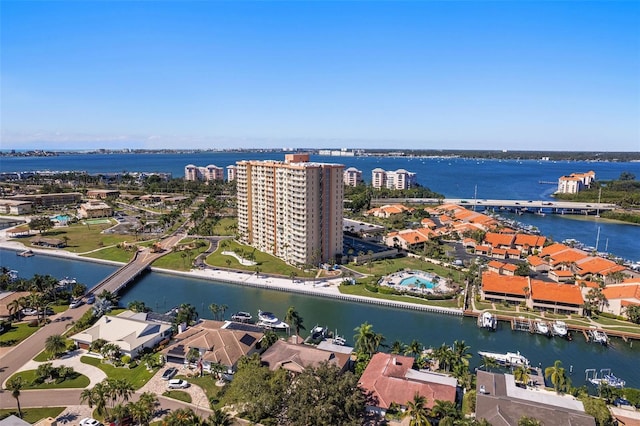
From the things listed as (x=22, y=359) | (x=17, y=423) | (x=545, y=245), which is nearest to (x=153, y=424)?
(x=17, y=423)

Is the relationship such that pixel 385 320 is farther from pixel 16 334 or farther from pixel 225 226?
pixel 225 226

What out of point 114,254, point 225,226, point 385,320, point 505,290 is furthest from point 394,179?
point 385,320

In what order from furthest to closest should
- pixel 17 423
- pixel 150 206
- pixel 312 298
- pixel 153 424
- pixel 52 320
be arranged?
pixel 150 206
pixel 312 298
pixel 52 320
pixel 153 424
pixel 17 423

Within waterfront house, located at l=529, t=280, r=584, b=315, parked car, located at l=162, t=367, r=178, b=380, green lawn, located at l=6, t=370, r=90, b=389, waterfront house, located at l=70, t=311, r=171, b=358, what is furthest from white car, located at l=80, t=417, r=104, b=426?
waterfront house, located at l=529, t=280, r=584, b=315

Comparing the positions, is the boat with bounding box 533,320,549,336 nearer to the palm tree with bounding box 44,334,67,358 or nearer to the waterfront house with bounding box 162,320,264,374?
the waterfront house with bounding box 162,320,264,374

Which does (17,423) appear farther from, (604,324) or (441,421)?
(604,324)

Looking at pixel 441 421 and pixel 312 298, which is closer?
pixel 441 421
